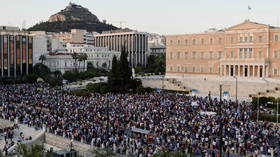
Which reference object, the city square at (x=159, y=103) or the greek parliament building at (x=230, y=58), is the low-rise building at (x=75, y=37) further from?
the greek parliament building at (x=230, y=58)

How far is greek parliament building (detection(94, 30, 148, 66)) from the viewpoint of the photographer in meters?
138

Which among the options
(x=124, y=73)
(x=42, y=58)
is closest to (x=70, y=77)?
(x=124, y=73)

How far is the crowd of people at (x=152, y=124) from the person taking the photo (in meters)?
23.0

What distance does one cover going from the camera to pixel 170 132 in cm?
2564

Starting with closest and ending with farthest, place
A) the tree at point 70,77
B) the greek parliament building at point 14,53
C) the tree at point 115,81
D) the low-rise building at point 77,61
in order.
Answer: the tree at point 115,81, the tree at point 70,77, the greek parliament building at point 14,53, the low-rise building at point 77,61

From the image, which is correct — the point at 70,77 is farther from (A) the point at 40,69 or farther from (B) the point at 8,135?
(B) the point at 8,135

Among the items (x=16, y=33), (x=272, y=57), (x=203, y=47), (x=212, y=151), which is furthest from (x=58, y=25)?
(x=212, y=151)

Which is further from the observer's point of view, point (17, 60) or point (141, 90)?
point (17, 60)

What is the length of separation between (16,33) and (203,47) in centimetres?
4391

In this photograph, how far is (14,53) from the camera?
265 feet

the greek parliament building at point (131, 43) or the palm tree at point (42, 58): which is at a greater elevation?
the greek parliament building at point (131, 43)

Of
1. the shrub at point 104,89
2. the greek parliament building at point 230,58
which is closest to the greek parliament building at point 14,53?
the shrub at point 104,89

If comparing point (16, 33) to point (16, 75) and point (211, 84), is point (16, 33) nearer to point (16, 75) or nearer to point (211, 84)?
point (16, 75)

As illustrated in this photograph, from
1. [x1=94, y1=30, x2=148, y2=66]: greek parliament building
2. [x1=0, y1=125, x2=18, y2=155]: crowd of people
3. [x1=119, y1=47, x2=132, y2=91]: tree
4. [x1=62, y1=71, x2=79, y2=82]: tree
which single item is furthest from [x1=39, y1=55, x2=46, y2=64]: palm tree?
[x1=0, y1=125, x2=18, y2=155]: crowd of people
